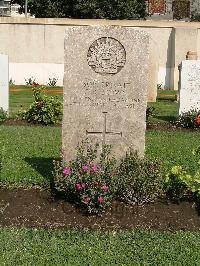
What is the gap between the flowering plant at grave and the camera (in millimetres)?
6395

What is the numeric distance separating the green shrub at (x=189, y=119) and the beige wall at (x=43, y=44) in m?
14.0

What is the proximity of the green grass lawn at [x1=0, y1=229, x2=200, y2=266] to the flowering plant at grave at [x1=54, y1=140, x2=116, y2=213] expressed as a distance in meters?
0.50

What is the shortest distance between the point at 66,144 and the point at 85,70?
916mm

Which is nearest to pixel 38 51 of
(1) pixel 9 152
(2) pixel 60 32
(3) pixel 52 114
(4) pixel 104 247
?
(2) pixel 60 32

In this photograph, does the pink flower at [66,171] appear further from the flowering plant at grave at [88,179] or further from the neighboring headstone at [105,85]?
the neighboring headstone at [105,85]

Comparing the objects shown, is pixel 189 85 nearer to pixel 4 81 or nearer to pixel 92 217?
pixel 4 81

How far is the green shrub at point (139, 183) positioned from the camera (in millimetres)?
6723

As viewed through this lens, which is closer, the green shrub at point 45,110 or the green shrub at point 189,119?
the green shrub at point 45,110

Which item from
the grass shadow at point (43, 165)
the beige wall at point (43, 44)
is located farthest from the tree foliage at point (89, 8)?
the grass shadow at point (43, 165)

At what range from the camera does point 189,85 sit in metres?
14.2

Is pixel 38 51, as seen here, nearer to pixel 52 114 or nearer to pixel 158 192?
pixel 52 114

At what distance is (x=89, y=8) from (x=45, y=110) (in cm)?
2433

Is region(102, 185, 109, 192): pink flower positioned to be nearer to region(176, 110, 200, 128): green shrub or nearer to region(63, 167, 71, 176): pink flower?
region(63, 167, 71, 176): pink flower

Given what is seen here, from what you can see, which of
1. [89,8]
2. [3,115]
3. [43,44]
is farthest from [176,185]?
[89,8]
